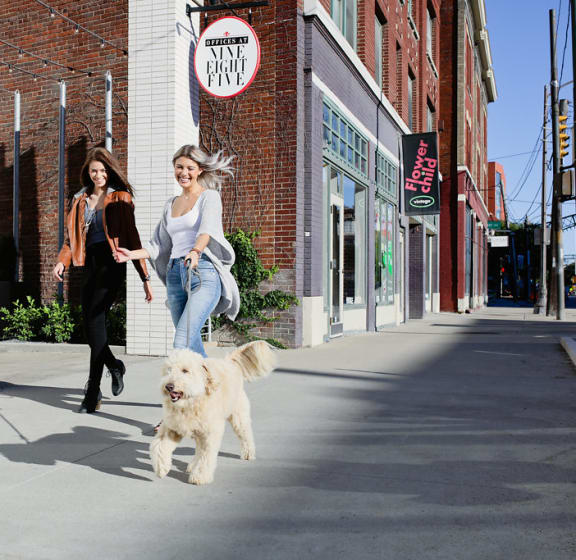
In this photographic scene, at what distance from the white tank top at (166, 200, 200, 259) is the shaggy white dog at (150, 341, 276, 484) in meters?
1.10

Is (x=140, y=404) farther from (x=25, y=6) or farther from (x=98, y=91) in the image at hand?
(x=25, y=6)

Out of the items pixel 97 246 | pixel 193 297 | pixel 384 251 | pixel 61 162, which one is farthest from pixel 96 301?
pixel 384 251

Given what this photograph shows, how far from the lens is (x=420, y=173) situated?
59.2 ft

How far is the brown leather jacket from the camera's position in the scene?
17.0 ft

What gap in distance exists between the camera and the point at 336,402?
6.00 meters

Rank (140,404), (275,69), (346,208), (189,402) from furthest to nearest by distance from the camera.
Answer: (346,208), (275,69), (140,404), (189,402)

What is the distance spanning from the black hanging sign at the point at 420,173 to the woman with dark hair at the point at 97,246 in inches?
528

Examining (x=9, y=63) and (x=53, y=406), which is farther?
(x=9, y=63)

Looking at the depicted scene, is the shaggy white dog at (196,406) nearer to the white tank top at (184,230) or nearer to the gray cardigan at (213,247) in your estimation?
the gray cardigan at (213,247)

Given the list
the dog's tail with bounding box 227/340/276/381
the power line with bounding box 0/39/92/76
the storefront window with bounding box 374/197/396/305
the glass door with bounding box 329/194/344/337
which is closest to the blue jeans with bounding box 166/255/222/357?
the dog's tail with bounding box 227/340/276/381

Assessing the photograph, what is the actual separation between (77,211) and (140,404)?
1788 mm

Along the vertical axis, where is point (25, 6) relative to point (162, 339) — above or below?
above

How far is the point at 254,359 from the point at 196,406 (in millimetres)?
642

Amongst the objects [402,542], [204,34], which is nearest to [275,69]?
[204,34]
